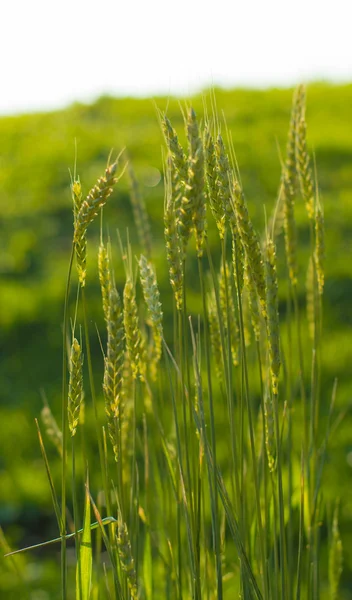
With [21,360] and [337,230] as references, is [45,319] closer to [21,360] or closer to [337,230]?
[21,360]

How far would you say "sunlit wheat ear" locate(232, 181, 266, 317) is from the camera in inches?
49.9

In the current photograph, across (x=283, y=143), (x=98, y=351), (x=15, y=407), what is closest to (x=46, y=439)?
(x=15, y=407)

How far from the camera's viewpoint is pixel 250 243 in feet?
4.16

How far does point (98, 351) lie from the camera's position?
17.4ft

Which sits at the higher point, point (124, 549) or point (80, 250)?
point (80, 250)

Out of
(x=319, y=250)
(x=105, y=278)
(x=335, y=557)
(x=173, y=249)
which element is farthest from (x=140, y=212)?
(x=335, y=557)

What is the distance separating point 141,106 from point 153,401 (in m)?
9.08

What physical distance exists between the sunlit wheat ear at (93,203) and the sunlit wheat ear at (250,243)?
22 centimetres

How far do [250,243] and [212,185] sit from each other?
5.6 inches

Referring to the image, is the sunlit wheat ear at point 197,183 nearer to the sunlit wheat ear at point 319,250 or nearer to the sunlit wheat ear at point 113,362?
the sunlit wheat ear at point 113,362

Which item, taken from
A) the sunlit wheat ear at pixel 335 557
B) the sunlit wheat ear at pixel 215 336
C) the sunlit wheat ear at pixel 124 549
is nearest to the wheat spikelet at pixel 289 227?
the sunlit wheat ear at pixel 215 336

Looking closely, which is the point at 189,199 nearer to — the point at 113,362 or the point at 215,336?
the point at 113,362

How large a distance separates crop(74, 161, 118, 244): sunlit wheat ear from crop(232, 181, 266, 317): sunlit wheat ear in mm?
217

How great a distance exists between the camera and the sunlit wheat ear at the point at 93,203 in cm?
126
